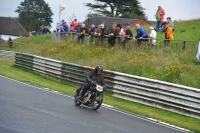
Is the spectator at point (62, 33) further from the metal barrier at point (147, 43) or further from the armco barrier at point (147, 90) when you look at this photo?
the armco barrier at point (147, 90)

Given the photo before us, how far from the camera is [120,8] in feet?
276

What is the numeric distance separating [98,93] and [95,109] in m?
0.57

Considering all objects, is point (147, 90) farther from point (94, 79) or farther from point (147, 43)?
point (147, 43)

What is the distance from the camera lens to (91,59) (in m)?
29.2

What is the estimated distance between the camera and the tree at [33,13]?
433 ft

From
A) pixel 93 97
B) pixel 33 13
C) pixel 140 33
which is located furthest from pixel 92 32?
pixel 33 13

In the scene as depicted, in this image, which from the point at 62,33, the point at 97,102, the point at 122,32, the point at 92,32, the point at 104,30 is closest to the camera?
the point at 97,102

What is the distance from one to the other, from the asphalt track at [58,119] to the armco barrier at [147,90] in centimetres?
227

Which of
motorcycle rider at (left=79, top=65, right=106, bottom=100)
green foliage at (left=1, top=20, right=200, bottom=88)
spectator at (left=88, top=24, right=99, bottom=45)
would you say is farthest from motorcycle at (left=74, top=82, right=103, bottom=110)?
spectator at (left=88, top=24, right=99, bottom=45)

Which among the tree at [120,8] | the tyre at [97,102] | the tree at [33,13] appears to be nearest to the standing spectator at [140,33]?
the tyre at [97,102]

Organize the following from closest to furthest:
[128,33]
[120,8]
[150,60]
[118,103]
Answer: [118,103]
[150,60]
[128,33]
[120,8]

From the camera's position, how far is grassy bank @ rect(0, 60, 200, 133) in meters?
16.6

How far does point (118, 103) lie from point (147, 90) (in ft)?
4.27

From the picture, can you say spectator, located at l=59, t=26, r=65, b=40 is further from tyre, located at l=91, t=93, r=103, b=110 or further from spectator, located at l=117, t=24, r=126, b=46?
tyre, located at l=91, t=93, r=103, b=110
